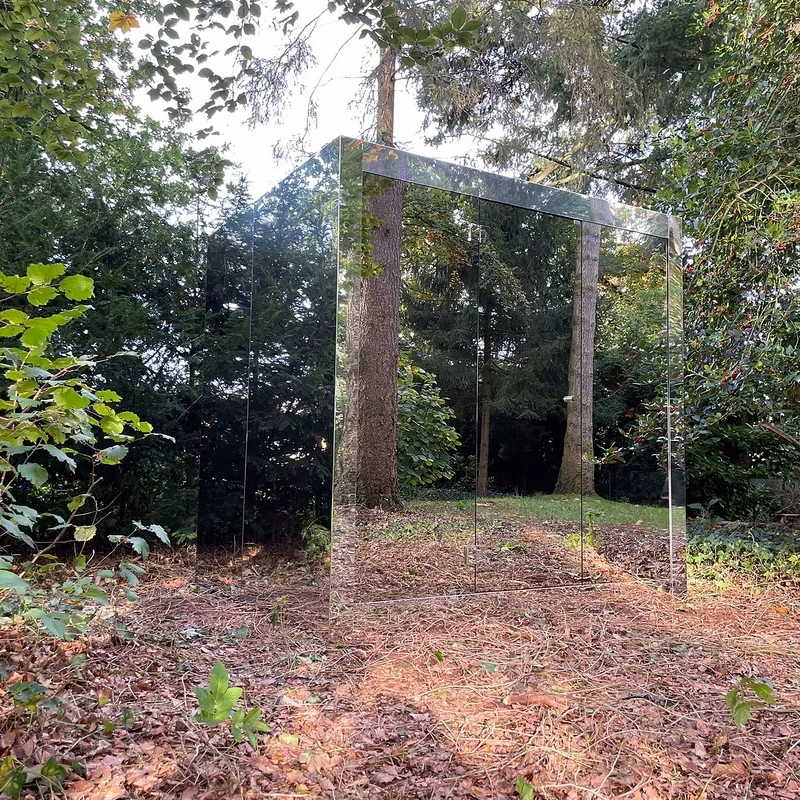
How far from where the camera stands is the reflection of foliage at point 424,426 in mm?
3688

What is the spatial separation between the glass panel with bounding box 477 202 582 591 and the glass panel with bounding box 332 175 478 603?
0.38 feet

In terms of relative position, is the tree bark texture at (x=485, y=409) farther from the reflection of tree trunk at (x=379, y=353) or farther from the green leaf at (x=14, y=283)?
the green leaf at (x=14, y=283)

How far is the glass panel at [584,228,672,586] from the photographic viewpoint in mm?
4203

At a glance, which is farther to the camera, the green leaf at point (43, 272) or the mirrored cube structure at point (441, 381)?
the mirrored cube structure at point (441, 381)

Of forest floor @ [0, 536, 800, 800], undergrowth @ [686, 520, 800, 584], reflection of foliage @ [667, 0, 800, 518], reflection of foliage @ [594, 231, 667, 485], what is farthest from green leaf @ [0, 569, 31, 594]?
undergrowth @ [686, 520, 800, 584]

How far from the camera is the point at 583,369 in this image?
4.23m

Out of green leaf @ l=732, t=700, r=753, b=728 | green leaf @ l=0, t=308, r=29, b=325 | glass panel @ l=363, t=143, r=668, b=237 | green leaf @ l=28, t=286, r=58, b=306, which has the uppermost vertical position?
glass panel @ l=363, t=143, r=668, b=237

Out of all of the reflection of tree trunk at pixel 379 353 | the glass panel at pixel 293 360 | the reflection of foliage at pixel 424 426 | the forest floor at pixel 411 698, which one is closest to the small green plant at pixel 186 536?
the forest floor at pixel 411 698

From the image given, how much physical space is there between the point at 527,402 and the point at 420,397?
2.29 feet

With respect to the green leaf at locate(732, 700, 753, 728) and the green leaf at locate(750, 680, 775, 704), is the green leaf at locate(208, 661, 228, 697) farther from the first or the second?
the green leaf at locate(750, 680, 775, 704)

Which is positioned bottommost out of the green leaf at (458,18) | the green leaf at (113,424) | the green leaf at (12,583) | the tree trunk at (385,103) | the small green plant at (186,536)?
the small green plant at (186,536)

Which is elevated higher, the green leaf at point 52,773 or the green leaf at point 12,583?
the green leaf at point 12,583

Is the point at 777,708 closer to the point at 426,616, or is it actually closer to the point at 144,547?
the point at 426,616

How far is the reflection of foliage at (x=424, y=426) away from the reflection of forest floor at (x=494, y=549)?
0.20m
